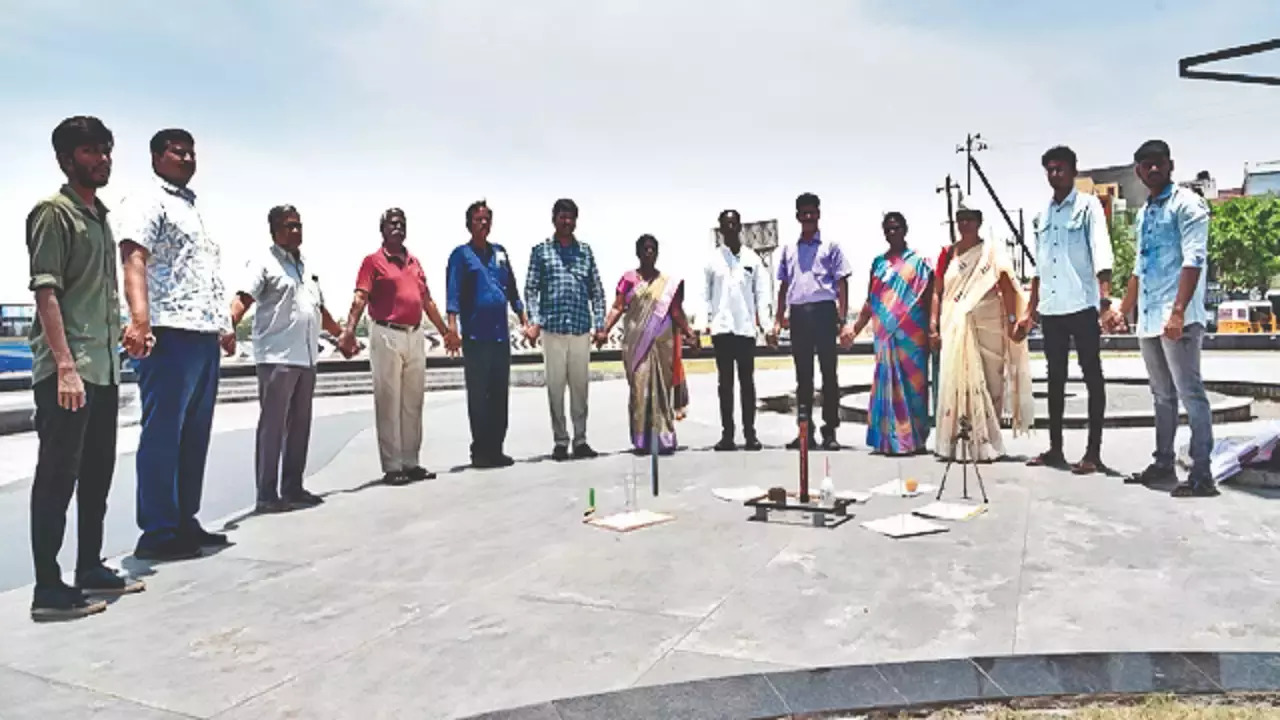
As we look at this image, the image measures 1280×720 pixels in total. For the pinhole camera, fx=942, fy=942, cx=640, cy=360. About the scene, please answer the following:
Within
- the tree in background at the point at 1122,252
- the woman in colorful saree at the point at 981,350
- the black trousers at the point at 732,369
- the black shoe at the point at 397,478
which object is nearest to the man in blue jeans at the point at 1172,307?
the woman in colorful saree at the point at 981,350

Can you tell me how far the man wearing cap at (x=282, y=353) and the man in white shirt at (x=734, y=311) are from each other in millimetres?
3542

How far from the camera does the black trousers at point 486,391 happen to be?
7.68 metres

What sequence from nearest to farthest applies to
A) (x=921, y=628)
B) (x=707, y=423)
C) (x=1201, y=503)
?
(x=921, y=628), (x=1201, y=503), (x=707, y=423)

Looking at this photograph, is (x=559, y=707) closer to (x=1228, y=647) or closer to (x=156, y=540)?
(x=1228, y=647)

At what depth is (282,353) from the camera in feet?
19.6

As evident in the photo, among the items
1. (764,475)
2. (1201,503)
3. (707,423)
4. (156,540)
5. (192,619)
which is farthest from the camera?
(707,423)

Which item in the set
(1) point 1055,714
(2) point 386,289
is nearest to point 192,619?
(1) point 1055,714

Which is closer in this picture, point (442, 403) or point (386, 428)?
point (386, 428)

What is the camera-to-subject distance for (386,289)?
696 centimetres

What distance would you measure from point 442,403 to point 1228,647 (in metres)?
13.0

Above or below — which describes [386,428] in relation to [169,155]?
below

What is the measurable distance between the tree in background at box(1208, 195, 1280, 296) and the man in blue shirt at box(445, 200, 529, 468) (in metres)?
63.9

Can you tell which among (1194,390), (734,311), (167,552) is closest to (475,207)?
(734,311)

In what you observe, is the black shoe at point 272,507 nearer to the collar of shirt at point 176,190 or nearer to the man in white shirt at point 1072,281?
the collar of shirt at point 176,190
